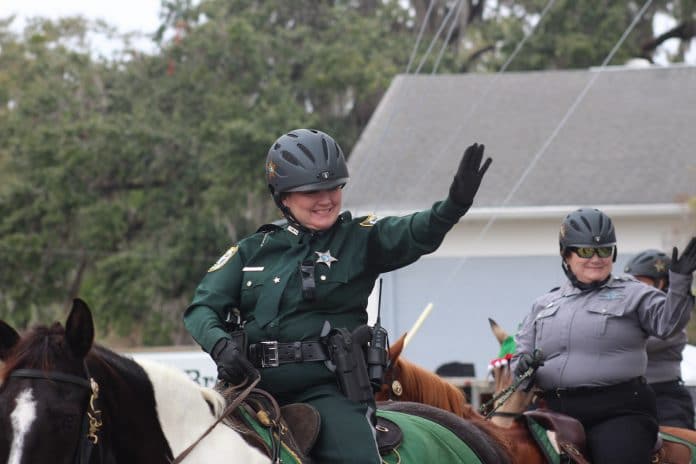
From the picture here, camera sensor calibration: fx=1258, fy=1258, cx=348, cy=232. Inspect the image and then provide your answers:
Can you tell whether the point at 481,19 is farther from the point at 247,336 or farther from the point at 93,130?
the point at 247,336

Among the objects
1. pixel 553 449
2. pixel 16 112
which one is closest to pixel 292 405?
pixel 553 449

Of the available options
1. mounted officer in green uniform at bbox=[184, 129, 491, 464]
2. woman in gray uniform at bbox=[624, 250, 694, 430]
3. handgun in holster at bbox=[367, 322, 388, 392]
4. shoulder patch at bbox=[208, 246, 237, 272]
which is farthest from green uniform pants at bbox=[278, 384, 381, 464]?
Answer: woman in gray uniform at bbox=[624, 250, 694, 430]

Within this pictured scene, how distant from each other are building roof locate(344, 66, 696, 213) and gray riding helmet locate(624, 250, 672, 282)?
12.4 m

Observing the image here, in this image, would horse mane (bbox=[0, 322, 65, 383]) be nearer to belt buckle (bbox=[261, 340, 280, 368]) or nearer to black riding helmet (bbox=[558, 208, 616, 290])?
belt buckle (bbox=[261, 340, 280, 368])

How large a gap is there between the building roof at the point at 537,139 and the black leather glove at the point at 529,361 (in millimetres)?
14888

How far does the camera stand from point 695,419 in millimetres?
8586

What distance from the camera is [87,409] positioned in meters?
4.23

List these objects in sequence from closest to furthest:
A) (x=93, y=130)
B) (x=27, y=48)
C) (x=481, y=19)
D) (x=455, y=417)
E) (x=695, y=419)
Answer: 1. (x=455, y=417)
2. (x=695, y=419)
3. (x=93, y=130)
4. (x=27, y=48)
5. (x=481, y=19)

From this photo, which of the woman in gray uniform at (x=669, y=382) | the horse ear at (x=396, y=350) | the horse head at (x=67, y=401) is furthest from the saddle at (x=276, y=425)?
the woman in gray uniform at (x=669, y=382)

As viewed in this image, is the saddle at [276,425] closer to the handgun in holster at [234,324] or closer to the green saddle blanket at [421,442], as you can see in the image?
the green saddle blanket at [421,442]

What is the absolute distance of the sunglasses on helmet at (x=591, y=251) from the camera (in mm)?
6779

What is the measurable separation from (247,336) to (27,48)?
28404mm

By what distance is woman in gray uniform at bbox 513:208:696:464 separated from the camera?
6527 mm

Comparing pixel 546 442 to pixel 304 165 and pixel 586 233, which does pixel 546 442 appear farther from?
A: pixel 304 165
